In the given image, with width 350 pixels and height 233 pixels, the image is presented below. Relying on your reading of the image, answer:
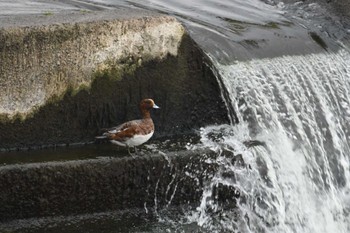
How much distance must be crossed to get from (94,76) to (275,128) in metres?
1.77

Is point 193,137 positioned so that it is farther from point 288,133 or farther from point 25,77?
point 25,77

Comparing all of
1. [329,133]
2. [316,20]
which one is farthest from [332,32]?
[329,133]

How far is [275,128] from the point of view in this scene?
271 inches

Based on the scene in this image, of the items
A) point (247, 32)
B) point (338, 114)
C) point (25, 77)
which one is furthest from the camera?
point (247, 32)

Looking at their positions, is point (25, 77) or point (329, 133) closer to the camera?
point (25, 77)

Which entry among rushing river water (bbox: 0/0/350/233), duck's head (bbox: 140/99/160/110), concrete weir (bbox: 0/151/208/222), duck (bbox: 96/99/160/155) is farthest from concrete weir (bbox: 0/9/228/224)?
duck's head (bbox: 140/99/160/110)

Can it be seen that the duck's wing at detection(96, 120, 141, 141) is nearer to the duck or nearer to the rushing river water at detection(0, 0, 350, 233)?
the duck

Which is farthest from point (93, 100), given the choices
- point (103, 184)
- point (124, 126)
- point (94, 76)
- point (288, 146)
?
point (288, 146)

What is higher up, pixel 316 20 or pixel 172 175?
pixel 316 20

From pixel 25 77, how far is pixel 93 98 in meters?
0.61

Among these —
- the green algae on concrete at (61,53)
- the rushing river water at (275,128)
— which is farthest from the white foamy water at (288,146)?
the green algae on concrete at (61,53)

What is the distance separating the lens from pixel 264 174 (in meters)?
6.28

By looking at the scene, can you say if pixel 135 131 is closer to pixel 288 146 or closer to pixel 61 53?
pixel 61 53

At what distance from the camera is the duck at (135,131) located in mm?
5848
